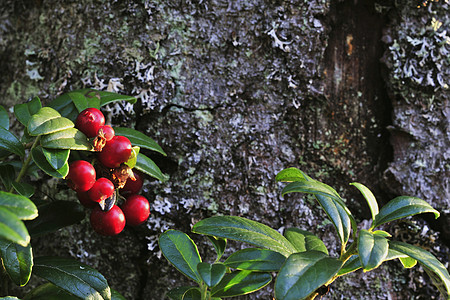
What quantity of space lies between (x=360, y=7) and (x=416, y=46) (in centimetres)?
23

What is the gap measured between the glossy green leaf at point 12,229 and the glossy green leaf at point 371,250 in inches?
22.1

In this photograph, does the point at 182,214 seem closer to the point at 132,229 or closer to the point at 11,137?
the point at 132,229

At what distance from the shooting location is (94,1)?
1520 mm

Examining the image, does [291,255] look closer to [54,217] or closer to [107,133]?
[107,133]

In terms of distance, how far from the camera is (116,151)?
1.01 metres

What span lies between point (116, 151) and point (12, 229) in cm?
37

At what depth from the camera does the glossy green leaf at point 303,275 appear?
31.4 inches

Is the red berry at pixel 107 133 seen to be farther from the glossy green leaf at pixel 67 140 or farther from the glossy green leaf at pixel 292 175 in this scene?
the glossy green leaf at pixel 292 175

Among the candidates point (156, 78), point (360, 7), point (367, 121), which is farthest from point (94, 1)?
point (367, 121)

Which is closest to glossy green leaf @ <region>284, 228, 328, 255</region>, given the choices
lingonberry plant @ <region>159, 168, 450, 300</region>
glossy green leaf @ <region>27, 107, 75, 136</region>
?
lingonberry plant @ <region>159, 168, 450, 300</region>

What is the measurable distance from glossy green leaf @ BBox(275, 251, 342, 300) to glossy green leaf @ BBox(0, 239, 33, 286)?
0.53 metres

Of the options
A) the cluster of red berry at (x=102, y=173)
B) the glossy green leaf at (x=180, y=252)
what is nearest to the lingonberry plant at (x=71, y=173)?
the cluster of red berry at (x=102, y=173)

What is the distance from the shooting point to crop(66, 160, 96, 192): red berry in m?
0.98

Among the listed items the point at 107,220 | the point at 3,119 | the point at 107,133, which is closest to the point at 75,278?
the point at 107,220
